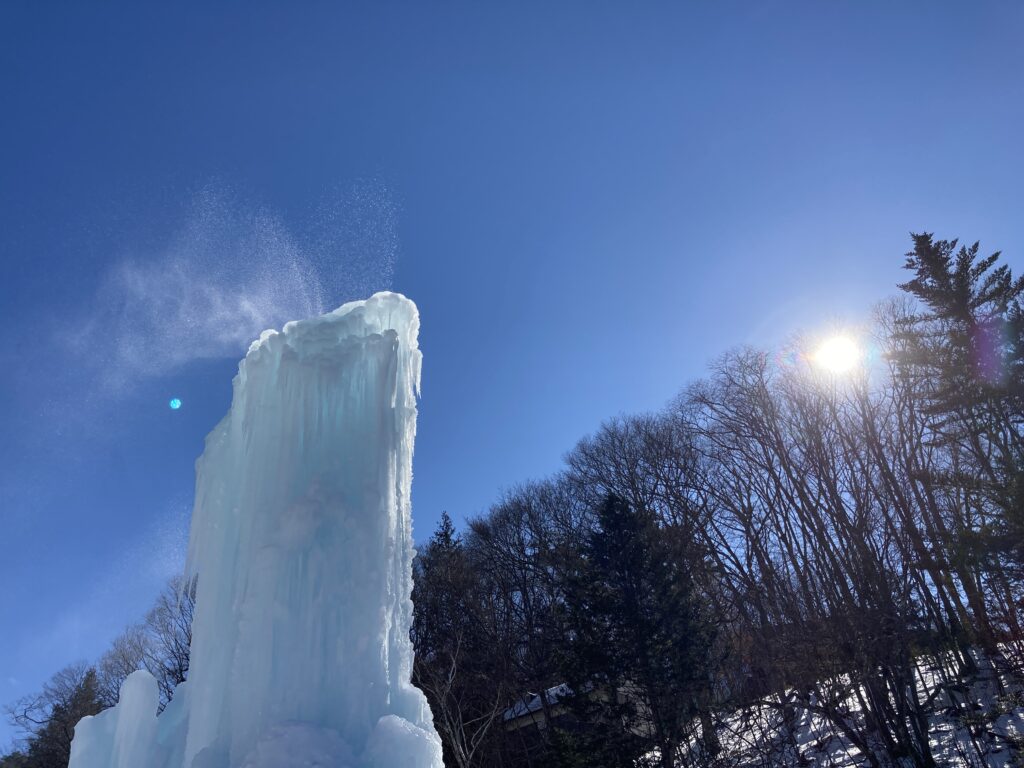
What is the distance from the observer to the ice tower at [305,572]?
4312 mm

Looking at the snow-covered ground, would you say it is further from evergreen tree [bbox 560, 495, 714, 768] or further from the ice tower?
the ice tower

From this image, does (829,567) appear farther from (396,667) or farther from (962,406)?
(396,667)

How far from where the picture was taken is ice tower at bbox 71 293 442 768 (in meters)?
4.31

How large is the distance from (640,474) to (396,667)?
22231mm

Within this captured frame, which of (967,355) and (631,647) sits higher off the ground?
(967,355)

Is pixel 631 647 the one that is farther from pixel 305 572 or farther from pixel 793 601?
pixel 305 572

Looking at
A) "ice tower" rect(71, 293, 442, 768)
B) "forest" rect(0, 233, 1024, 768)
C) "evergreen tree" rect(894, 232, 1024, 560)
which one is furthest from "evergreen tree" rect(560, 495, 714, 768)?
"ice tower" rect(71, 293, 442, 768)

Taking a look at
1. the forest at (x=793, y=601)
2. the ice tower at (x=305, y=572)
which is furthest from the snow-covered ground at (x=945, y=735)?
the ice tower at (x=305, y=572)

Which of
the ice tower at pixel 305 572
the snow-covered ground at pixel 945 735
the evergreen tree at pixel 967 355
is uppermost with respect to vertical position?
the evergreen tree at pixel 967 355

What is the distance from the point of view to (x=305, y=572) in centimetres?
479

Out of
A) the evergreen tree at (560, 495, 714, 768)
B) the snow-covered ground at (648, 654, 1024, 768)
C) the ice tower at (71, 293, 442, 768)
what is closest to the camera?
the ice tower at (71, 293, 442, 768)

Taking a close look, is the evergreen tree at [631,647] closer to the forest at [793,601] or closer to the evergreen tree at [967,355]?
the forest at [793,601]

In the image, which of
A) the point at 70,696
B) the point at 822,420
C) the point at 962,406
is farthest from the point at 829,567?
the point at 70,696

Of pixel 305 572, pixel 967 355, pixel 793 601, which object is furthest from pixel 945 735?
pixel 305 572
